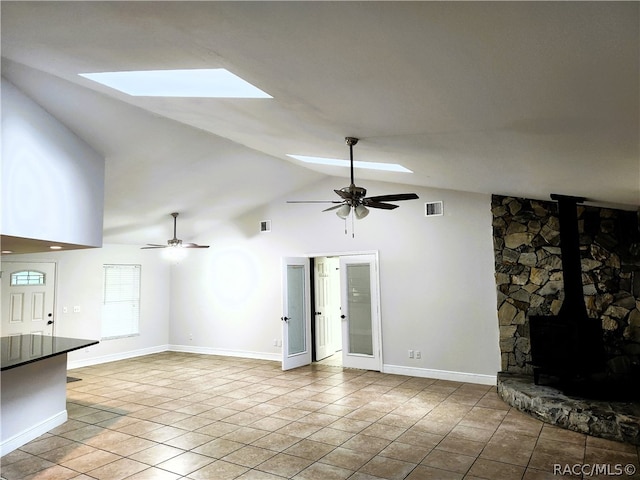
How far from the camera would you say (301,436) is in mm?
4199

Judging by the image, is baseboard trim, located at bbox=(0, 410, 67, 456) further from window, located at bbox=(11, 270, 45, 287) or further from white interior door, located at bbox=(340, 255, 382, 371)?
white interior door, located at bbox=(340, 255, 382, 371)

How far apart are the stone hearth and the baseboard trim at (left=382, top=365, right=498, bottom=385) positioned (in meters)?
0.92

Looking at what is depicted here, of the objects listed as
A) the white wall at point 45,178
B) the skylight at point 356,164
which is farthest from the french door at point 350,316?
the white wall at point 45,178

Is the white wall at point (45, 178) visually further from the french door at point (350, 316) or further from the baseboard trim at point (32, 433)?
the french door at point (350, 316)

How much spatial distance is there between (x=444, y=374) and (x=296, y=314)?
9.58 feet

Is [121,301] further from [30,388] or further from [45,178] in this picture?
[45,178]

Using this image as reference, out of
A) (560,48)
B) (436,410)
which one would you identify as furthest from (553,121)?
(436,410)

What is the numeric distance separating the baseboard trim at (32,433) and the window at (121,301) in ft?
13.2

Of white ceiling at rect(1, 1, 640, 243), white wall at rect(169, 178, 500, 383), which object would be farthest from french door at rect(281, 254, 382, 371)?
white ceiling at rect(1, 1, 640, 243)

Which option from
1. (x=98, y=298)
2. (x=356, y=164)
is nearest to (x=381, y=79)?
(x=356, y=164)

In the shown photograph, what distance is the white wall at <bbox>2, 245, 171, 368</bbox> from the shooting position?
761cm

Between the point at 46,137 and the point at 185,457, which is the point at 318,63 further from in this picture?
the point at 185,457

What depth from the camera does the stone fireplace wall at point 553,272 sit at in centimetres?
520

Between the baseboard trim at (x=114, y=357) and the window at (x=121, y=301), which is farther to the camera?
the window at (x=121, y=301)
